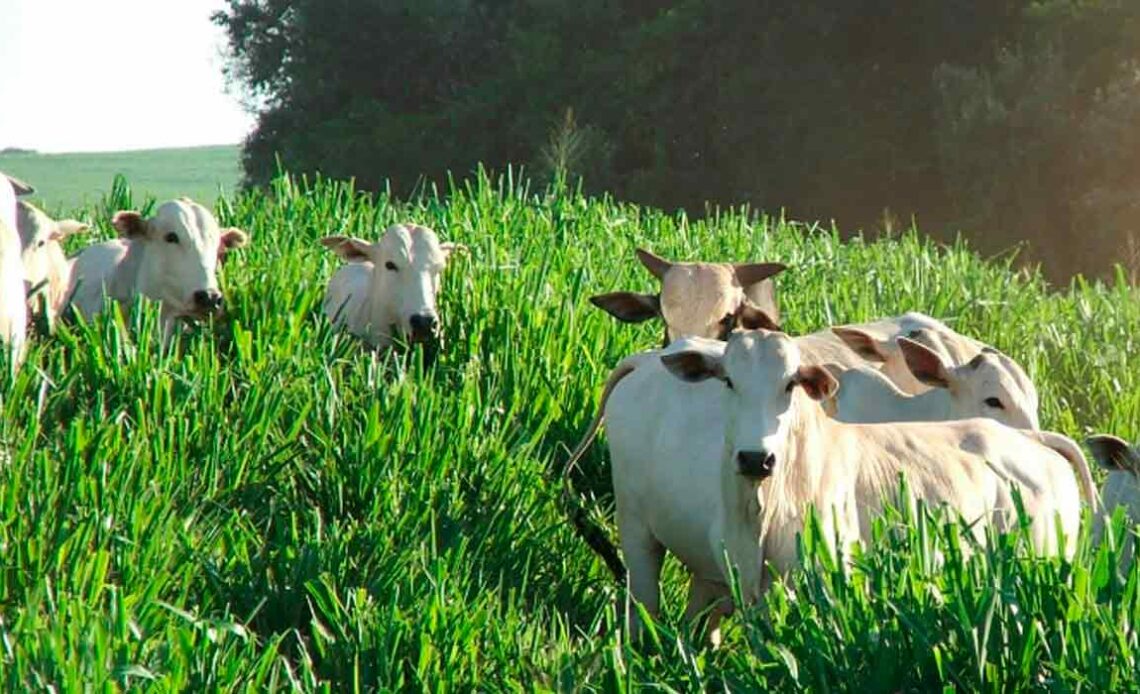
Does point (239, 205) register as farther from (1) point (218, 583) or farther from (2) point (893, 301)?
(1) point (218, 583)

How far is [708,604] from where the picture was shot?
329 inches

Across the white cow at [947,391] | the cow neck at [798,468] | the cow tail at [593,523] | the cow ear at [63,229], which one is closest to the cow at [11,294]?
the cow tail at [593,523]

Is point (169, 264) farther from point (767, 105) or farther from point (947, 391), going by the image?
point (767, 105)

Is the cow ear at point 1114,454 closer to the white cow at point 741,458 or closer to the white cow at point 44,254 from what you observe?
the white cow at point 741,458

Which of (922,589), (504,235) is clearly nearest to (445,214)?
(504,235)

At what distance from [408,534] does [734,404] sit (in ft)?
5.30

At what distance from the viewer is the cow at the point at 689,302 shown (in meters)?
9.73

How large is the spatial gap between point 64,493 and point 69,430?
2.28 ft

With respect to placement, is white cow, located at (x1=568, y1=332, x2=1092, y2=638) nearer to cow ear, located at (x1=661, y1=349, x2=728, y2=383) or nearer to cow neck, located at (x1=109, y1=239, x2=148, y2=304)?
cow ear, located at (x1=661, y1=349, x2=728, y2=383)

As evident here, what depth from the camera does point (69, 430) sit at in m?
7.82

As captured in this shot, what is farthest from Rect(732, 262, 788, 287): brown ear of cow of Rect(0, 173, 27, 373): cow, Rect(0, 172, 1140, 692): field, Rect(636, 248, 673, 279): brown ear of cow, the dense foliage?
the dense foliage

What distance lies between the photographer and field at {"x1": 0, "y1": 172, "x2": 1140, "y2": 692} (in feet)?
18.9

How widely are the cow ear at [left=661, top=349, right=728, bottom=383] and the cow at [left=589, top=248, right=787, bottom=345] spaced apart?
2.29m

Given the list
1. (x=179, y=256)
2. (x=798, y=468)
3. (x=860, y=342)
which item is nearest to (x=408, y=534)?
(x=798, y=468)
